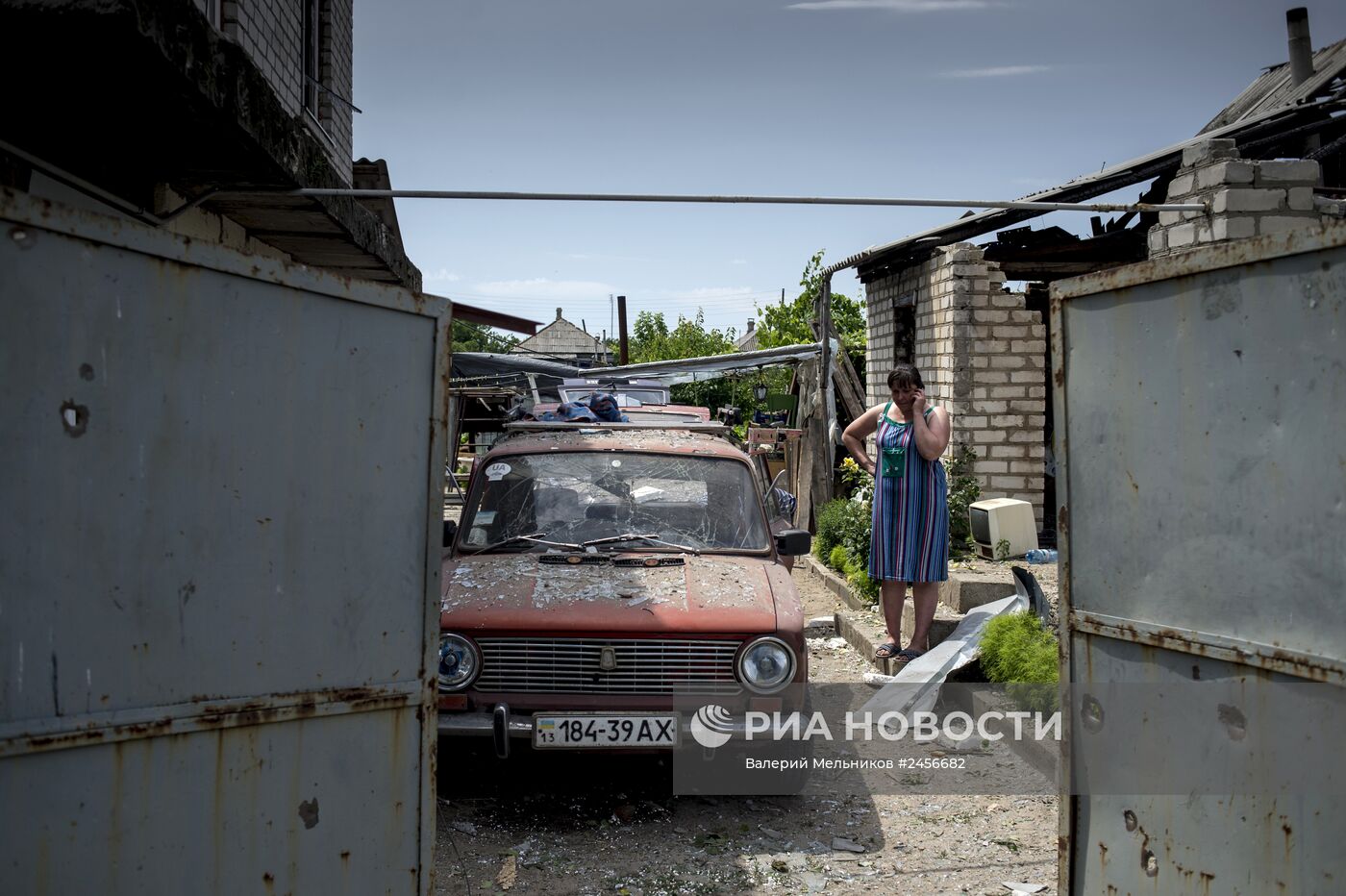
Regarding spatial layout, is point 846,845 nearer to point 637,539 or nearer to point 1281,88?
point 637,539

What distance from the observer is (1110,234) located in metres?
8.82

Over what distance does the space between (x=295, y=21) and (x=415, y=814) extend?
7.25 m

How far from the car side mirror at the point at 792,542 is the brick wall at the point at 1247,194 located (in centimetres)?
310

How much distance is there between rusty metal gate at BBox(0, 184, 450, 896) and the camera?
70.9 inches

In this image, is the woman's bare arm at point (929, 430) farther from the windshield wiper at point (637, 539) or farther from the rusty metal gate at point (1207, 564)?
the rusty metal gate at point (1207, 564)

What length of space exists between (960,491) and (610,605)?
514 cm

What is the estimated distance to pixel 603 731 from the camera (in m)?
4.00

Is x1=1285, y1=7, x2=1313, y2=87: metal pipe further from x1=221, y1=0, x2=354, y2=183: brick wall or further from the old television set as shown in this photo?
x1=221, y1=0, x2=354, y2=183: brick wall

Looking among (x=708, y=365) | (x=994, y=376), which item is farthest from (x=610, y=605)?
(x=708, y=365)

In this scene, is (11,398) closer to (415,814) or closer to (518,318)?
(415,814)

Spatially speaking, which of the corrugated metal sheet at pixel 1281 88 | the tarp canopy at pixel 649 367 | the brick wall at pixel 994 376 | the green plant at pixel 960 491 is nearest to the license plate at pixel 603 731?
the green plant at pixel 960 491

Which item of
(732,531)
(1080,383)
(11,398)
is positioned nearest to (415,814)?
(11,398)

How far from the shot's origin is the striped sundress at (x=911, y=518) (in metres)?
5.73

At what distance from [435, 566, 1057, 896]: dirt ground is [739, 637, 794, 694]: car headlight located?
585mm
